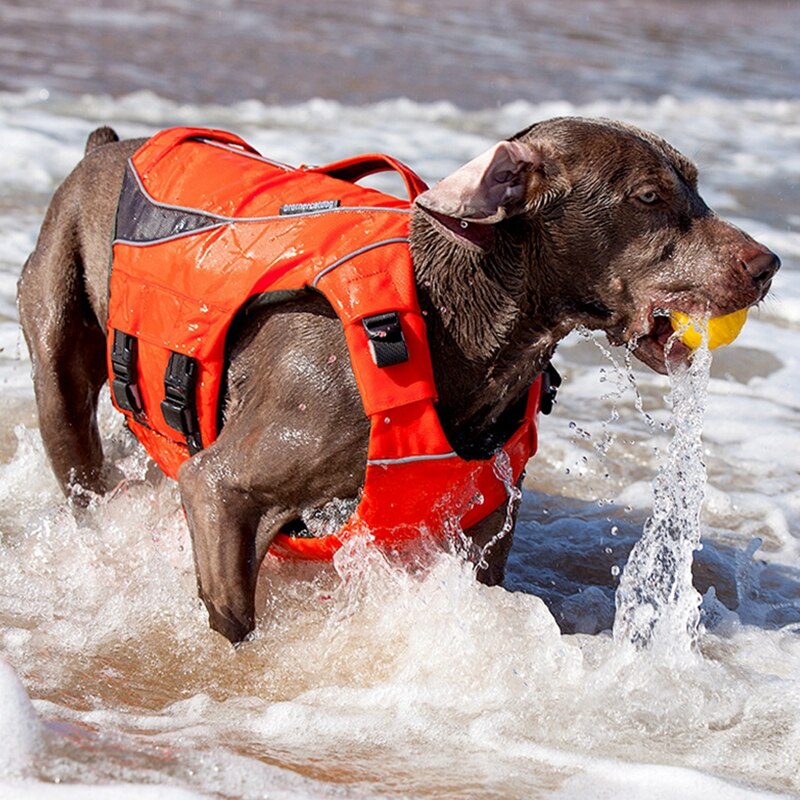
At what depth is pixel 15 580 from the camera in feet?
15.7

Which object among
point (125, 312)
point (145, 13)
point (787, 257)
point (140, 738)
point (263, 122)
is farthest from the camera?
point (145, 13)

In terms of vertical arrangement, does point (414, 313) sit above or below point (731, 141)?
above

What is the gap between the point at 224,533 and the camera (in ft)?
13.8

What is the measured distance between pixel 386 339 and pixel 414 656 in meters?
1.02

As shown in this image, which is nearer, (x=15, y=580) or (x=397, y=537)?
(x=397, y=537)

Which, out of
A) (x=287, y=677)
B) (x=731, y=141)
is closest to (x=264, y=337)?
(x=287, y=677)

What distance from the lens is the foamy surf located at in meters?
3.69

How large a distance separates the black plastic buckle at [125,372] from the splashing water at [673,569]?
67.5 inches

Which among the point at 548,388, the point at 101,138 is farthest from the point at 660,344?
the point at 101,138

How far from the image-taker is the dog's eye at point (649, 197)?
3928 mm

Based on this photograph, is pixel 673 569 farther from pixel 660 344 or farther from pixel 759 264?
pixel 759 264

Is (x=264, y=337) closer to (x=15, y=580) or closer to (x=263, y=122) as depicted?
(x=15, y=580)

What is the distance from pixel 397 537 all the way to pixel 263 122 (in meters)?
8.49

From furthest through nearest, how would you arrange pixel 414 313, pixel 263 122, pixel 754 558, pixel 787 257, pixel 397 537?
pixel 263 122 → pixel 787 257 → pixel 754 558 → pixel 397 537 → pixel 414 313
